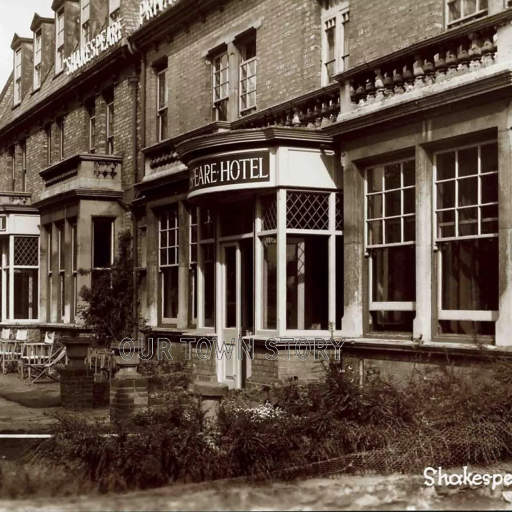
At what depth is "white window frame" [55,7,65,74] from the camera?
26.8 metres

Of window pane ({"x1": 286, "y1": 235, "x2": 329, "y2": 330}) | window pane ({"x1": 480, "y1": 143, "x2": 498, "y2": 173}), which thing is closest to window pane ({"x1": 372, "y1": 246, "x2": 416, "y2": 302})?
window pane ({"x1": 286, "y1": 235, "x2": 329, "y2": 330})

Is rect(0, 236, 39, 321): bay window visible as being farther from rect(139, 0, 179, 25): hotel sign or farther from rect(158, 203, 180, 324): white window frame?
rect(139, 0, 179, 25): hotel sign

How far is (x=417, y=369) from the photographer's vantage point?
11812mm

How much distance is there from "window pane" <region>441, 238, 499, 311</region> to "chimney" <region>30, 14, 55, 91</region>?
19095mm

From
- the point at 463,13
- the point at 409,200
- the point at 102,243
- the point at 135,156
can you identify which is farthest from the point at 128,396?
the point at 102,243

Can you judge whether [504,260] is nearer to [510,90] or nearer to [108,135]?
[510,90]

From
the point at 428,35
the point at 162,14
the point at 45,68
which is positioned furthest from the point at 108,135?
the point at 428,35

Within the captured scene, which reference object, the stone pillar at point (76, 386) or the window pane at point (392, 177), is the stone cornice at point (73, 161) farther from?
the window pane at point (392, 177)

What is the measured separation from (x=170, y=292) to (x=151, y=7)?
630 centimetres

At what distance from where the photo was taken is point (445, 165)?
40.0 ft

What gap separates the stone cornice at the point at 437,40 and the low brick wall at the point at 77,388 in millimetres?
5966

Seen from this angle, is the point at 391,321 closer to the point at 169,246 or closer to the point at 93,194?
the point at 169,246
